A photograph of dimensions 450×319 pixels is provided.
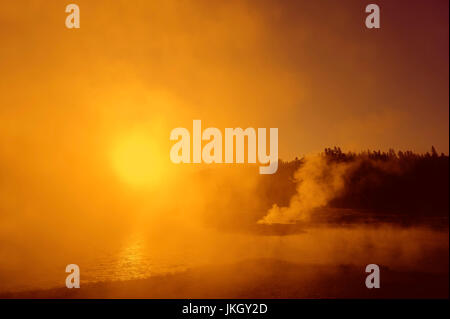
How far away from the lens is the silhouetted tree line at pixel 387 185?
25.9 meters

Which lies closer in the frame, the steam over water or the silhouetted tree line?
the steam over water

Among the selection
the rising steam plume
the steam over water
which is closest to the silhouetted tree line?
the rising steam plume

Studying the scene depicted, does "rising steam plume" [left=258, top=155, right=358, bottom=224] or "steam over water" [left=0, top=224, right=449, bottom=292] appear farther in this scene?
"rising steam plume" [left=258, top=155, right=358, bottom=224]

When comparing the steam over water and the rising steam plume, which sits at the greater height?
the rising steam plume

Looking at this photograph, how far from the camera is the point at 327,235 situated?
17328 mm

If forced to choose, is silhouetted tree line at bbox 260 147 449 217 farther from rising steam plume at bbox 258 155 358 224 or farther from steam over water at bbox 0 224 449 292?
steam over water at bbox 0 224 449 292

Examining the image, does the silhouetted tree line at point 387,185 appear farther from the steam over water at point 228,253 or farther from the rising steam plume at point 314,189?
the steam over water at point 228,253

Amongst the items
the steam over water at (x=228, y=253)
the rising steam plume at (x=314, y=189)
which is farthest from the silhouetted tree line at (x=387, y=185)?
the steam over water at (x=228, y=253)

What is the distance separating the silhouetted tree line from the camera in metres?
25.9

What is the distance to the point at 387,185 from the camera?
27406 mm

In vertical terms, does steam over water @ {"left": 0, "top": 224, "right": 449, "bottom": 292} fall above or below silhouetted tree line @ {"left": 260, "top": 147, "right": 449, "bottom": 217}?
below
